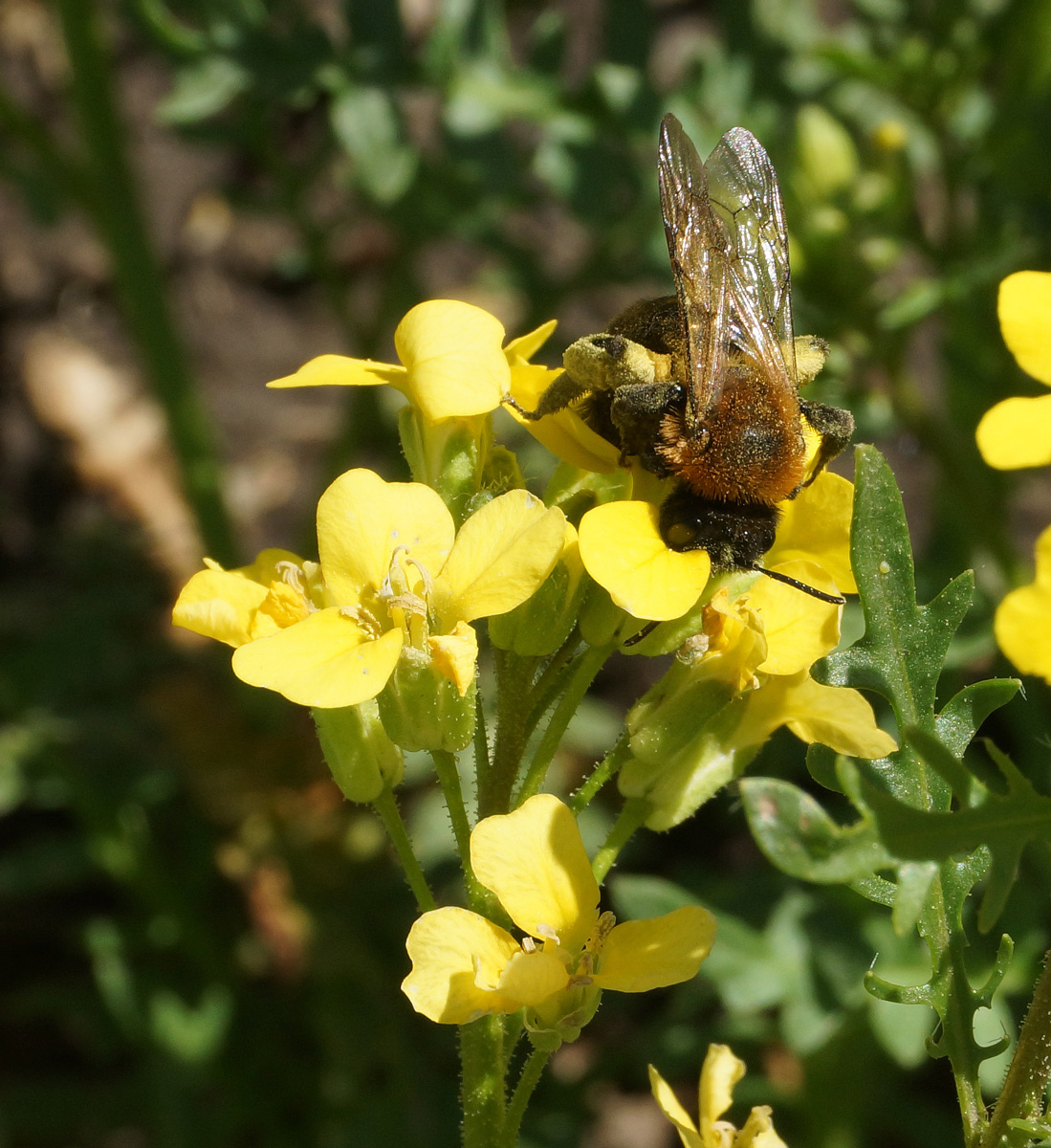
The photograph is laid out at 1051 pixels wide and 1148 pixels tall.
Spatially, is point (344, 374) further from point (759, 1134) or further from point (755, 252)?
point (759, 1134)

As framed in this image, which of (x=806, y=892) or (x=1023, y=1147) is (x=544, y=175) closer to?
(x=806, y=892)

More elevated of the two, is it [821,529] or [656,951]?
[821,529]

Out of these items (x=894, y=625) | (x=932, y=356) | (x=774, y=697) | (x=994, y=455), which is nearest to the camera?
(x=994, y=455)

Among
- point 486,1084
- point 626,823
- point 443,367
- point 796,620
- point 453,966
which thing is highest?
point 443,367

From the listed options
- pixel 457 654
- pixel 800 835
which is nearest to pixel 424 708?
pixel 457 654

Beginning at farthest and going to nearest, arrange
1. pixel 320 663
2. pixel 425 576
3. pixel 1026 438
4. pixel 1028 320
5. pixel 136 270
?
pixel 136 270, pixel 425 576, pixel 320 663, pixel 1028 320, pixel 1026 438

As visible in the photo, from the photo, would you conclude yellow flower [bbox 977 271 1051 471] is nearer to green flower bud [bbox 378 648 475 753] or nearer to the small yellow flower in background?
the small yellow flower in background

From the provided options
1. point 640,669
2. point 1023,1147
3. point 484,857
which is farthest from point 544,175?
point 1023,1147
